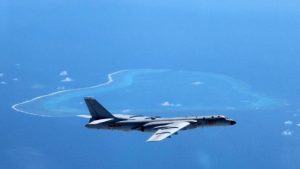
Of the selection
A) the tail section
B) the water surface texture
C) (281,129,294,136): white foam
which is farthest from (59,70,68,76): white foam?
the tail section

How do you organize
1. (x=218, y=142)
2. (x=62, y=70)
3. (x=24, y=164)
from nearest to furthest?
(x=24, y=164)
(x=218, y=142)
(x=62, y=70)

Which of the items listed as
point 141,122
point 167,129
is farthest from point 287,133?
point 167,129

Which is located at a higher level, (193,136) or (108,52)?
(108,52)

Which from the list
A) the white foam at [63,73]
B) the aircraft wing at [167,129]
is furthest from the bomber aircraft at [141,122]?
the white foam at [63,73]

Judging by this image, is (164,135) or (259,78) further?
(259,78)

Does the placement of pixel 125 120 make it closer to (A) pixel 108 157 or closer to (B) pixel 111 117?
(B) pixel 111 117

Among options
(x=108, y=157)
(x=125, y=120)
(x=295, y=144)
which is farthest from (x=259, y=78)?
(x=125, y=120)
